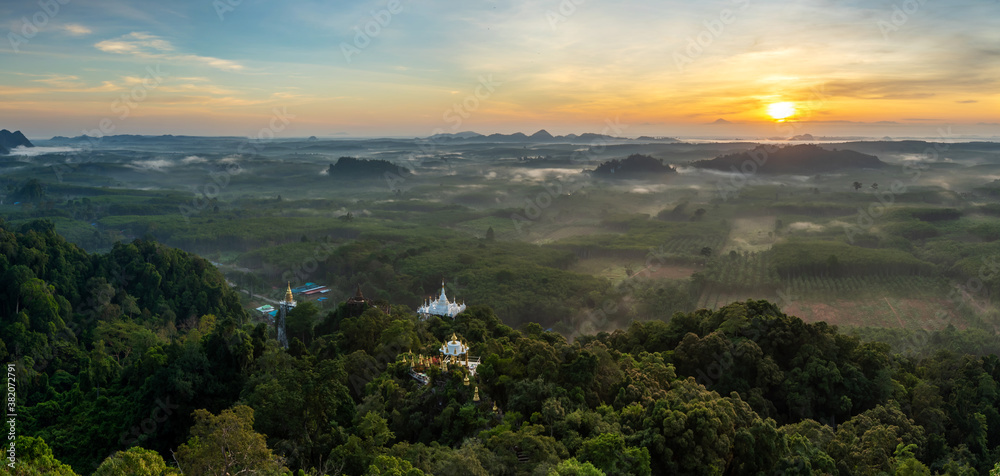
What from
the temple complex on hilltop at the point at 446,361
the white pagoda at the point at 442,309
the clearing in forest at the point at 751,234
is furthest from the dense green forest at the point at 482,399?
the clearing in forest at the point at 751,234

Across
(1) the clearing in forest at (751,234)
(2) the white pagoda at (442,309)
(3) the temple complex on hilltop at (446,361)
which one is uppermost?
(3) the temple complex on hilltop at (446,361)

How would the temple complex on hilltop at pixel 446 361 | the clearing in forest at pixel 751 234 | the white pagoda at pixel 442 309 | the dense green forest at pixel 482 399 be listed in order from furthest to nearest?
1. the clearing in forest at pixel 751 234
2. the white pagoda at pixel 442 309
3. the temple complex on hilltop at pixel 446 361
4. the dense green forest at pixel 482 399

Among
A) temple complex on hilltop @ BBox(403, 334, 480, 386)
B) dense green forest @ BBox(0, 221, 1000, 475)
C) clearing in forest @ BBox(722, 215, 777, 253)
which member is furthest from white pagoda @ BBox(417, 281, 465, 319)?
clearing in forest @ BBox(722, 215, 777, 253)

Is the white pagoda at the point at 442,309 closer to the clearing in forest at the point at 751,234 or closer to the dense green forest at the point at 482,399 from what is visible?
the dense green forest at the point at 482,399

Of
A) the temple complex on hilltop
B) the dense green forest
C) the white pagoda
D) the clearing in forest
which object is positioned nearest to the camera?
the dense green forest

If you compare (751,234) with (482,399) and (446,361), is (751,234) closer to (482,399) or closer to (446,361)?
(446,361)

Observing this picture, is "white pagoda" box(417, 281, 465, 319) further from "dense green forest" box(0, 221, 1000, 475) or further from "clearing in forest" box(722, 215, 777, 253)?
"clearing in forest" box(722, 215, 777, 253)

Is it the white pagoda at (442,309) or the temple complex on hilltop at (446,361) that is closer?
the temple complex on hilltop at (446,361)

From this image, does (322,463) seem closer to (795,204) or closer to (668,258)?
(668,258)

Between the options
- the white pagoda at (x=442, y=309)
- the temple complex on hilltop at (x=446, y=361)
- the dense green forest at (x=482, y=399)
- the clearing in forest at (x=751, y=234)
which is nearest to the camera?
the dense green forest at (x=482, y=399)
